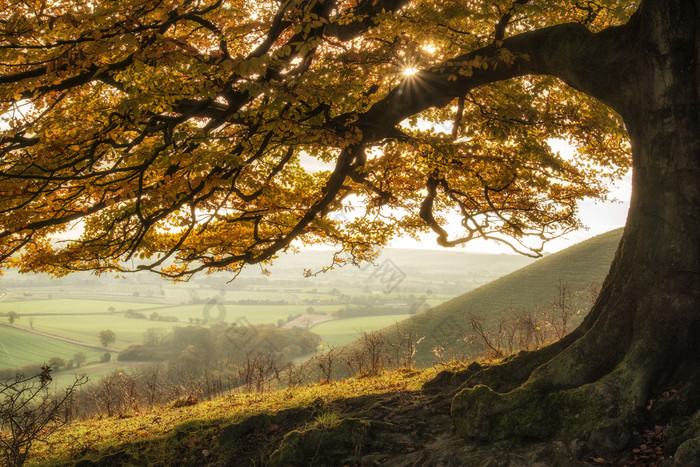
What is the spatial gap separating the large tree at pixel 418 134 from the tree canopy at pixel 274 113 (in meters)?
0.06

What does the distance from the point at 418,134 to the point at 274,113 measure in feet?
13.6

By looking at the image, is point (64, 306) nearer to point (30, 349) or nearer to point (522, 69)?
point (30, 349)

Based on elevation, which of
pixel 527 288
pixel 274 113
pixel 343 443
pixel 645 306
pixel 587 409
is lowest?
pixel 527 288

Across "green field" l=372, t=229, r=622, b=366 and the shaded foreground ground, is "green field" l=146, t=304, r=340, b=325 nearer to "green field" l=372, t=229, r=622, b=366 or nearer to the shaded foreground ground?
"green field" l=372, t=229, r=622, b=366

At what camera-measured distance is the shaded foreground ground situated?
13.4 feet

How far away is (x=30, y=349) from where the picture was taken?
7244 centimetres

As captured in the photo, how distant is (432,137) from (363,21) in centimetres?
275

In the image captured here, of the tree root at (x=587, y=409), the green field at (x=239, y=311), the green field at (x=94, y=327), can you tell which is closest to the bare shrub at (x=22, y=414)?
the tree root at (x=587, y=409)

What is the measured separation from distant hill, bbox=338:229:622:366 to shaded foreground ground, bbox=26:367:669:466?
32.3m

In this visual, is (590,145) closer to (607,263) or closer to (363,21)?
(363,21)

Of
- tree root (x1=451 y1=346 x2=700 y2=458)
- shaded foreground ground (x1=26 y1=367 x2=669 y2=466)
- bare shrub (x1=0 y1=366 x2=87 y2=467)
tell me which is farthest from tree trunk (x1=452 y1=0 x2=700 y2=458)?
bare shrub (x1=0 y1=366 x2=87 y2=467)

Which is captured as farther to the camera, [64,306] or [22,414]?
[64,306]

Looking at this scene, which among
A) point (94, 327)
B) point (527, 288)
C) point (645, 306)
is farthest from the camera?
point (94, 327)

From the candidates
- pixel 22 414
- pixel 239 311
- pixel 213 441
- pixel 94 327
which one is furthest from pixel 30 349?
pixel 213 441
